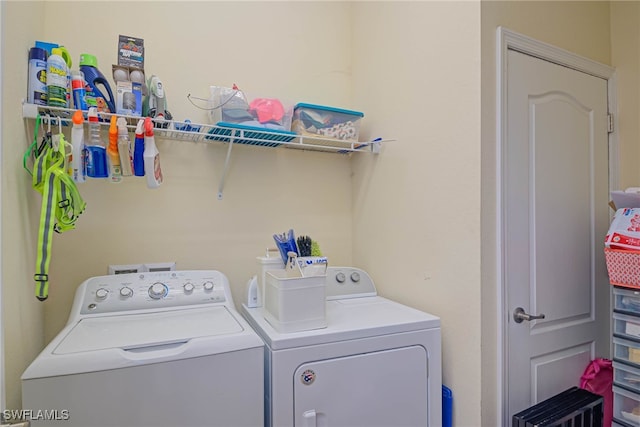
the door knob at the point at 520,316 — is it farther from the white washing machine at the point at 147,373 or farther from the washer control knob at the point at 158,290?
the washer control knob at the point at 158,290

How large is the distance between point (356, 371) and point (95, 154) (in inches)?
52.2

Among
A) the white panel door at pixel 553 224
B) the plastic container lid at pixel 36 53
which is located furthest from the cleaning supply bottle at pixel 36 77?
the white panel door at pixel 553 224

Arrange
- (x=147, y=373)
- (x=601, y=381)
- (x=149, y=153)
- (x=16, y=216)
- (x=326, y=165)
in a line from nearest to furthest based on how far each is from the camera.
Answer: (x=147, y=373) → (x=16, y=216) → (x=149, y=153) → (x=601, y=381) → (x=326, y=165)

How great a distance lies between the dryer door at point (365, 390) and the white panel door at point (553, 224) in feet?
1.31

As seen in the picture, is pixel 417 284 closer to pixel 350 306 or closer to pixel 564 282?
pixel 350 306

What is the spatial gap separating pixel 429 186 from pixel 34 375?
1528mm

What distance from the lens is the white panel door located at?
1443 millimetres

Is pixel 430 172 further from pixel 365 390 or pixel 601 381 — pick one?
pixel 601 381

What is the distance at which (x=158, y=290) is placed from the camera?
1.49m

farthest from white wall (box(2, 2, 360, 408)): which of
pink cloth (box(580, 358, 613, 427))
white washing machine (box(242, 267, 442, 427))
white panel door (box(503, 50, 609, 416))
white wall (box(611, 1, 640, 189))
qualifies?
white wall (box(611, 1, 640, 189))

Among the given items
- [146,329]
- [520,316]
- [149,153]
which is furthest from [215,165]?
[520,316]

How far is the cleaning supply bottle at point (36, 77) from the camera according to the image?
1320mm

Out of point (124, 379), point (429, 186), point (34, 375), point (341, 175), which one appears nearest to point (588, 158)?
point (429, 186)

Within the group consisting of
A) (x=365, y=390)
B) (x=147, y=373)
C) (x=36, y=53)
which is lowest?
(x=365, y=390)
